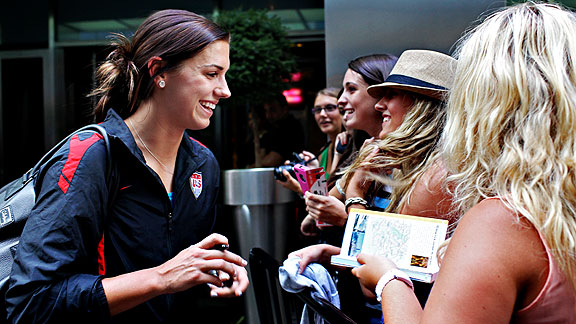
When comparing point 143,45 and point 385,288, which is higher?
point 143,45

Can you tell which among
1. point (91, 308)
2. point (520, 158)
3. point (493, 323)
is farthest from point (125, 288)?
point (520, 158)

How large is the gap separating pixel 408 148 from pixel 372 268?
32.2 inches

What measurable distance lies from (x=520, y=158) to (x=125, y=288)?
1114 millimetres

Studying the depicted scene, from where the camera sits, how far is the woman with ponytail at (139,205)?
1432 millimetres

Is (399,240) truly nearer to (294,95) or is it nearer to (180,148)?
(180,148)

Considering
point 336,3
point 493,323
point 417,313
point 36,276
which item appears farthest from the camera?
point 336,3

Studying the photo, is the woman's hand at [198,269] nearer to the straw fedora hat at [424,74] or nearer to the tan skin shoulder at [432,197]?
the tan skin shoulder at [432,197]

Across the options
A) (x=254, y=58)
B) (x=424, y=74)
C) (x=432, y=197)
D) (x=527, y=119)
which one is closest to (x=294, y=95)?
(x=254, y=58)

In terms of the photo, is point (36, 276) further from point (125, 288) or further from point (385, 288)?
point (385, 288)

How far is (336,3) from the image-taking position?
13.1 ft

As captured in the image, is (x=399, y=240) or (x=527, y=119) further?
(x=399, y=240)

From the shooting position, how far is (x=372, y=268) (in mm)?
1385

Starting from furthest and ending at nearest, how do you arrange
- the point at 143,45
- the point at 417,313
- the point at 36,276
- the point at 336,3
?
the point at 336,3, the point at 143,45, the point at 36,276, the point at 417,313

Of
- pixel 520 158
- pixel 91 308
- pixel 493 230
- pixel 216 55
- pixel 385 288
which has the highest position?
pixel 216 55
